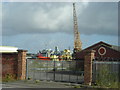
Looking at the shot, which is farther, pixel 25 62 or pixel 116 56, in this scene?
pixel 116 56

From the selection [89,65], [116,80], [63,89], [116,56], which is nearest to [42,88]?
[63,89]

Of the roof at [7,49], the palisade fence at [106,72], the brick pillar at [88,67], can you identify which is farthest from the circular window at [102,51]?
the brick pillar at [88,67]

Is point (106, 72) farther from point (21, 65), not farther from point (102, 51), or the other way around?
point (102, 51)

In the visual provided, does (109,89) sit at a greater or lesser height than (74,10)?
lesser

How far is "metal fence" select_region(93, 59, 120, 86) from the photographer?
15988 millimetres

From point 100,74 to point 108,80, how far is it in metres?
0.72

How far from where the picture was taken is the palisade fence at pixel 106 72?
52.4ft

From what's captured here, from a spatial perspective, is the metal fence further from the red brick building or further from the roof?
the roof

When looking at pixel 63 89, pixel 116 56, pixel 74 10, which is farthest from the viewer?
pixel 74 10

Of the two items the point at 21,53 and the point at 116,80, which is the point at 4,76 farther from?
the point at 116,80

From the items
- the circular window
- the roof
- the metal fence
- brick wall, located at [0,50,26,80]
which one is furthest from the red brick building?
the metal fence

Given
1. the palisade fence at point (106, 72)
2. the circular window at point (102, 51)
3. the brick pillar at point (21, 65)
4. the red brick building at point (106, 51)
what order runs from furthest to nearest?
the circular window at point (102, 51), the red brick building at point (106, 51), the brick pillar at point (21, 65), the palisade fence at point (106, 72)

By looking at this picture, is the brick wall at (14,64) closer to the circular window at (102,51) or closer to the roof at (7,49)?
the circular window at (102,51)

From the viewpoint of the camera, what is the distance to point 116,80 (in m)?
15.9
